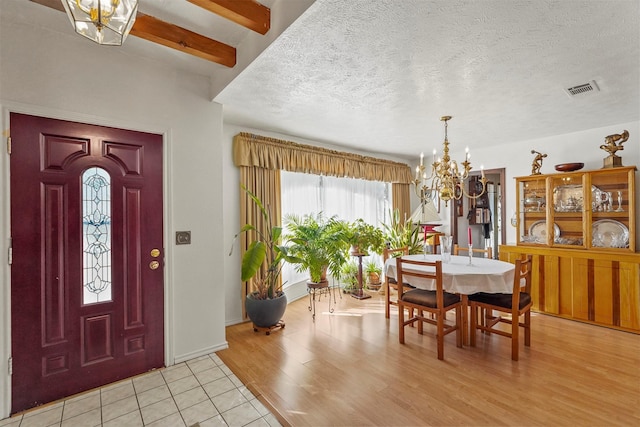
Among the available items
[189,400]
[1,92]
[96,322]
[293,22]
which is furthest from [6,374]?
[293,22]

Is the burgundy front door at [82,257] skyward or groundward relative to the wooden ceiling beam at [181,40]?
groundward

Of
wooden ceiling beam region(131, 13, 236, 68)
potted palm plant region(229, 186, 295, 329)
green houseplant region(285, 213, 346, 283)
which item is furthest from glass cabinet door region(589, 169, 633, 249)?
wooden ceiling beam region(131, 13, 236, 68)

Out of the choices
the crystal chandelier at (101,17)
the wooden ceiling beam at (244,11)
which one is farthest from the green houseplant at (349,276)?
the crystal chandelier at (101,17)

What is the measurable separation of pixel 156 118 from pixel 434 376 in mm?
3141

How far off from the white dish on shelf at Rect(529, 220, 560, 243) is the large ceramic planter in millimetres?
3570

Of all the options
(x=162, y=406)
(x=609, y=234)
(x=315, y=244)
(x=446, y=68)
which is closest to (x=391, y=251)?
(x=315, y=244)

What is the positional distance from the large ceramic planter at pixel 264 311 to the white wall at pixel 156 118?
0.38 meters

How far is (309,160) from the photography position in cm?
419

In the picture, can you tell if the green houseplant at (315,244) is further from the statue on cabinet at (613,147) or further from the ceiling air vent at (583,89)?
the statue on cabinet at (613,147)

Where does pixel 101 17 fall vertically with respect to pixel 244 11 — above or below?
below

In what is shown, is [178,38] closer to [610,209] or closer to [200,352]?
[200,352]

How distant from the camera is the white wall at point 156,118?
6.18 ft

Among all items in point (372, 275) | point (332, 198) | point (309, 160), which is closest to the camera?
point (309, 160)

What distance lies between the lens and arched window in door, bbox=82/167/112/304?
7.07ft
